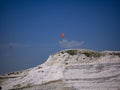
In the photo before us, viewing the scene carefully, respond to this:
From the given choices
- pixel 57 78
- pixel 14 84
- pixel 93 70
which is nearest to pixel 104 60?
pixel 93 70

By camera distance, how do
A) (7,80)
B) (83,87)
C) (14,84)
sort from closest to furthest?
(83,87) < (14,84) < (7,80)

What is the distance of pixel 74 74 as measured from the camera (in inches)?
1479

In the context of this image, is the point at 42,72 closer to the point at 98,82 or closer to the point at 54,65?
the point at 54,65

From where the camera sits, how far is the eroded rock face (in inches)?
1399

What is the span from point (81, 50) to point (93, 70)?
7095 mm

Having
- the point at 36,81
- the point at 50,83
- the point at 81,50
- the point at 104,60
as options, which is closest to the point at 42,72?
the point at 36,81

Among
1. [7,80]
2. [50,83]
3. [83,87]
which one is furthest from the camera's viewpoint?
[7,80]

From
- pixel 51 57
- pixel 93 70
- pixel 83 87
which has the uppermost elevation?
pixel 51 57

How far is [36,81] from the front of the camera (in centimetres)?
4006

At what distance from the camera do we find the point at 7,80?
45.8 metres

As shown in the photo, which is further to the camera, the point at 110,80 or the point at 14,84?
the point at 14,84

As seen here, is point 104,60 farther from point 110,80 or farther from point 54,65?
point 54,65

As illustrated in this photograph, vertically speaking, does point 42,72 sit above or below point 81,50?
below

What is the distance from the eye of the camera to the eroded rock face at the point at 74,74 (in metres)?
35.5
